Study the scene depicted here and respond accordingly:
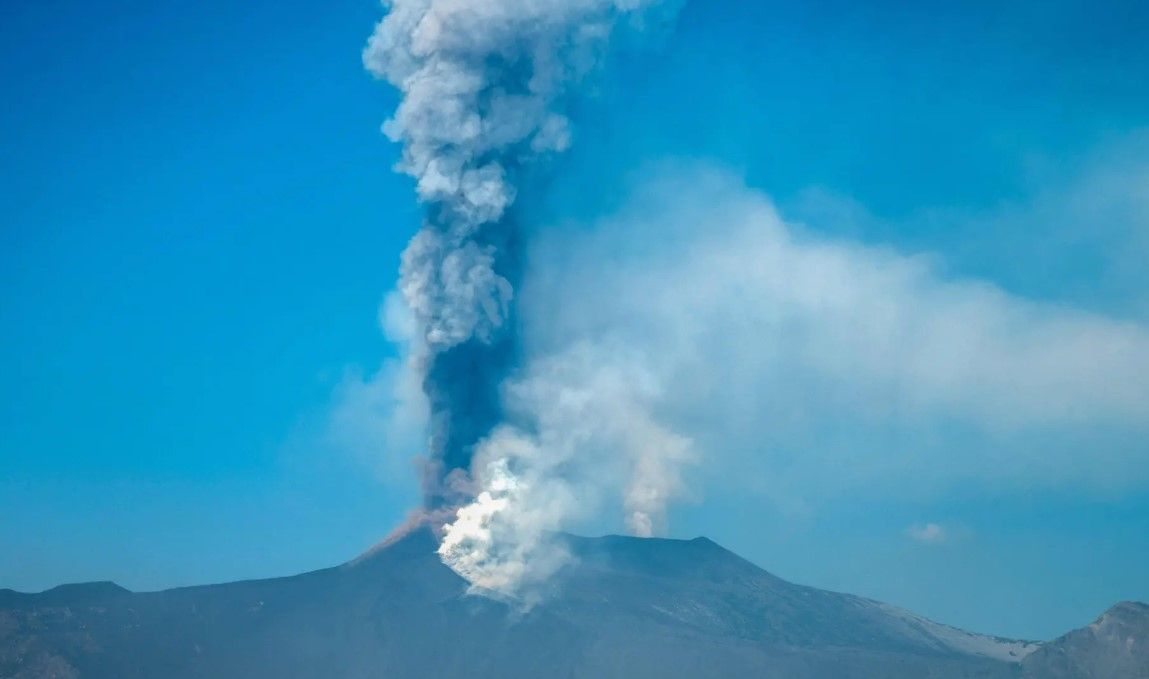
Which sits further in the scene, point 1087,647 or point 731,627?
point 731,627

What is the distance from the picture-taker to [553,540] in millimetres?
107125

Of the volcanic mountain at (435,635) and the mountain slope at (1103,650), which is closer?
the volcanic mountain at (435,635)

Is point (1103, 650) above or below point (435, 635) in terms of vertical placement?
above

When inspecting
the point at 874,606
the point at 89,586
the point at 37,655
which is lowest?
the point at 37,655

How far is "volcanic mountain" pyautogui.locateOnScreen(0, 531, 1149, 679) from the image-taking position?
292ft

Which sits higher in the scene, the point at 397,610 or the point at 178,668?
the point at 397,610

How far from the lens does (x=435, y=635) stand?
95.4 m

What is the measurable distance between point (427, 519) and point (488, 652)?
11872 mm

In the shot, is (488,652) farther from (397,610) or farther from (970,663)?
(970,663)

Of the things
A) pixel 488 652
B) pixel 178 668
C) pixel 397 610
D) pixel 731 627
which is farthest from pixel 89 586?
pixel 731 627

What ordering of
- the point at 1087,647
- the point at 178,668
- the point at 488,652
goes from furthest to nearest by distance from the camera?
the point at 1087,647, the point at 488,652, the point at 178,668

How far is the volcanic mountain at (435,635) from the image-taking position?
89000 mm

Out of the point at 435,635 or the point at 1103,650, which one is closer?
the point at 435,635

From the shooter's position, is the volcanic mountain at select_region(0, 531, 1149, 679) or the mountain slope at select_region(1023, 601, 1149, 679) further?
the mountain slope at select_region(1023, 601, 1149, 679)
